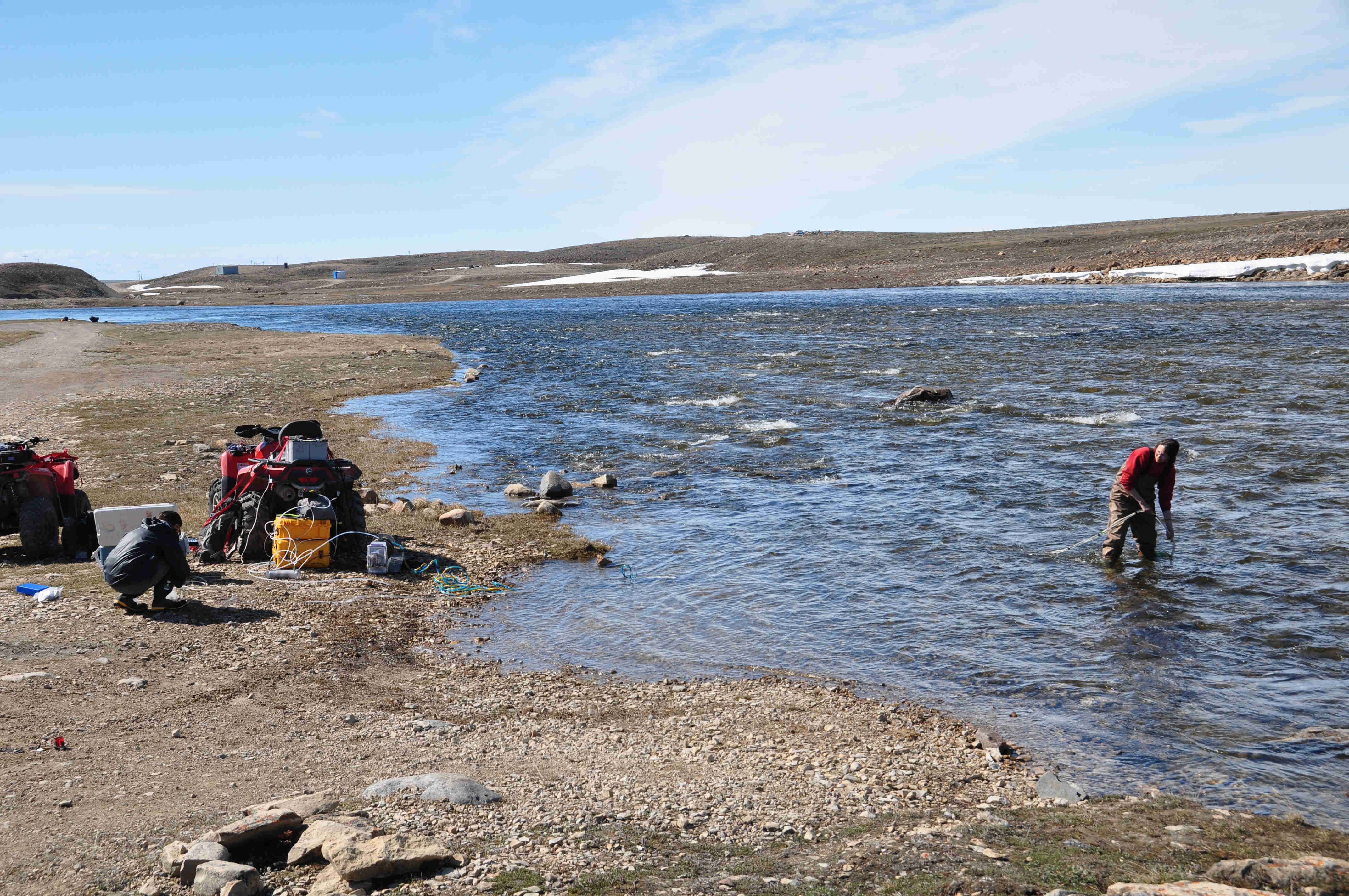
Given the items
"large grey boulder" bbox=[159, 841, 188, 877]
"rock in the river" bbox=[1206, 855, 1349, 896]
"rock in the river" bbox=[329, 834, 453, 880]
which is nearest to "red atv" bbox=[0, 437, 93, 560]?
"large grey boulder" bbox=[159, 841, 188, 877]

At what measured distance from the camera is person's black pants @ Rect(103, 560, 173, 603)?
10.5 metres

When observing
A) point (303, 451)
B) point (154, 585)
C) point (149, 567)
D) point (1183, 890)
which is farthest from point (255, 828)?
point (303, 451)

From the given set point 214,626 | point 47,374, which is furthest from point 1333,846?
point 47,374

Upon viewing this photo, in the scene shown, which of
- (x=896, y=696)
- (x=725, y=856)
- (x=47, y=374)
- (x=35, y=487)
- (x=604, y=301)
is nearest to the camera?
(x=725, y=856)

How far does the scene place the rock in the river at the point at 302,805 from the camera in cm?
633

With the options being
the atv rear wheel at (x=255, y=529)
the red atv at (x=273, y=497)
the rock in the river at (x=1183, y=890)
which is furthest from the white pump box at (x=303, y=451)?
the rock in the river at (x=1183, y=890)

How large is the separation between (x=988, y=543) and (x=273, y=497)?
10701mm

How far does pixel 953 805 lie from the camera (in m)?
7.17

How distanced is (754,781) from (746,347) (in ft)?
147

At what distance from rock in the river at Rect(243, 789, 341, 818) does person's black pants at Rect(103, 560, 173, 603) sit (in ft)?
16.3

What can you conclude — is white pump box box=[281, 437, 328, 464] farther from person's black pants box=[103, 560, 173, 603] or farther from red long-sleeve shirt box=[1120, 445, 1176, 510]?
red long-sleeve shirt box=[1120, 445, 1176, 510]

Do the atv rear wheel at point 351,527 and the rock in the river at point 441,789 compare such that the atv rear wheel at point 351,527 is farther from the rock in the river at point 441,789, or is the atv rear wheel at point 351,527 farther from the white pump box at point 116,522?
the rock in the river at point 441,789

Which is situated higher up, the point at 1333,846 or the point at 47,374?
the point at 47,374

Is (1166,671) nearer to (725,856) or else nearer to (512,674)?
(725,856)
